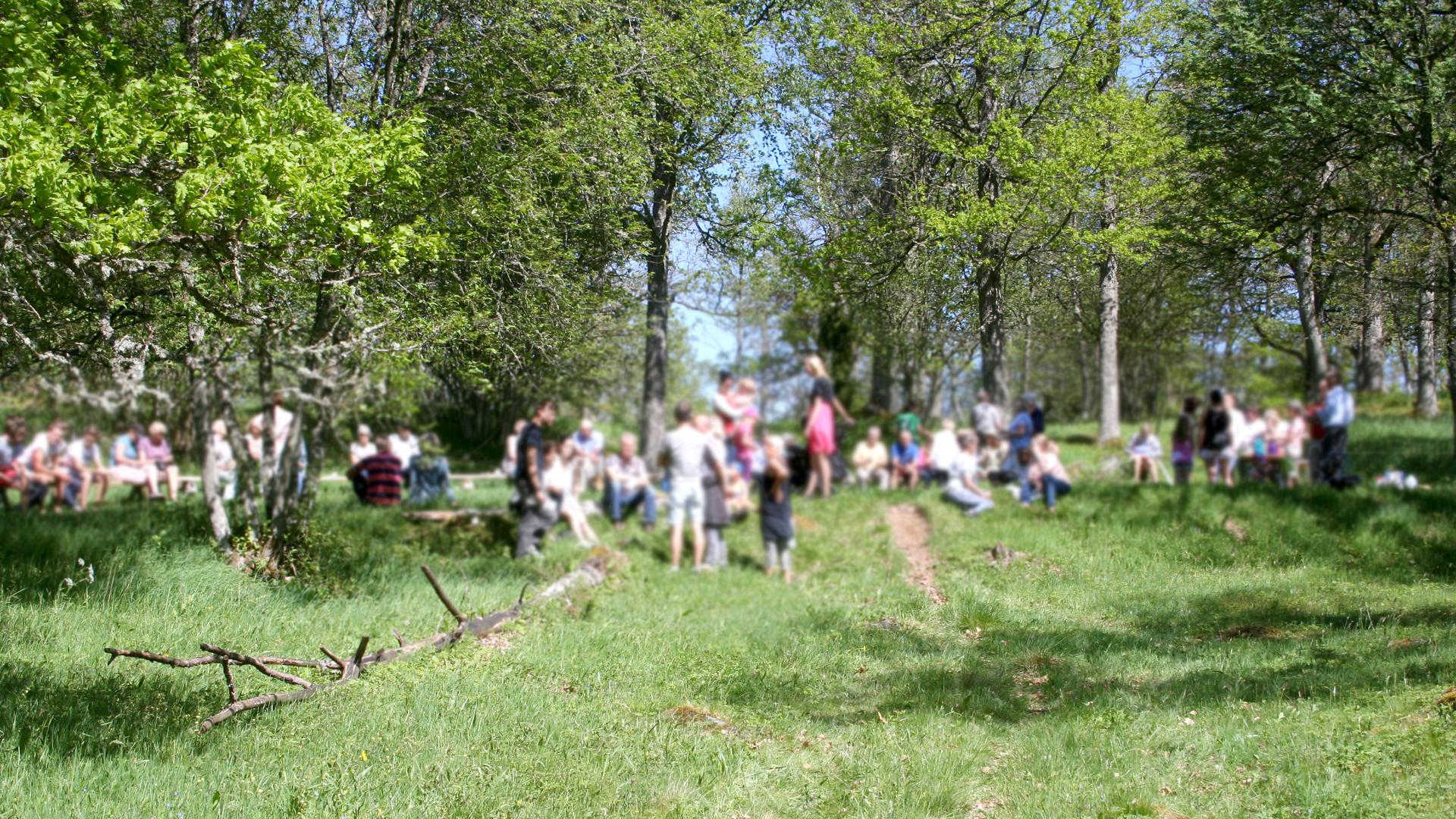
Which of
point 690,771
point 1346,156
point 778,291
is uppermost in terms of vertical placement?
point 1346,156

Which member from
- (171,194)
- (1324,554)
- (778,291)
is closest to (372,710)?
(171,194)

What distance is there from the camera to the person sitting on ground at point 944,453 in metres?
14.0

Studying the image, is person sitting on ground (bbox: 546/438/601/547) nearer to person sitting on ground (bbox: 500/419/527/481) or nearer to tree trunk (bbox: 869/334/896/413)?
person sitting on ground (bbox: 500/419/527/481)

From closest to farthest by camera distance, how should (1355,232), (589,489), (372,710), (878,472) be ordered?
(372,710), (1355,232), (878,472), (589,489)

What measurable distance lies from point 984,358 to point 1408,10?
14.3ft

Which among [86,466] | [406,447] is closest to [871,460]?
[406,447]

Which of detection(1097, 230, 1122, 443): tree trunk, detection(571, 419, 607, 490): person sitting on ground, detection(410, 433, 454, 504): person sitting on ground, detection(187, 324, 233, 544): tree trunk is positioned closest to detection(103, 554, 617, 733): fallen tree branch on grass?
detection(187, 324, 233, 544): tree trunk

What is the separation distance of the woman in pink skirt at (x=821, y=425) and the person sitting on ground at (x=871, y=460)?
0.42 m

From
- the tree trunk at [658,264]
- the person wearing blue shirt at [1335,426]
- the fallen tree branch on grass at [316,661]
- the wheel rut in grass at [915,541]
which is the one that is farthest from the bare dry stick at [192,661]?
the person wearing blue shirt at [1335,426]

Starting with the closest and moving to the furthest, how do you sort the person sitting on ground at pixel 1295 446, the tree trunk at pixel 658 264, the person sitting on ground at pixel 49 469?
the tree trunk at pixel 658 264 → the person sitting on ground at pixel 1295 446 → the person sitting on ground at pixel 49 469

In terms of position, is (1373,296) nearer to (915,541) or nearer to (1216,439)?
(1216,439)

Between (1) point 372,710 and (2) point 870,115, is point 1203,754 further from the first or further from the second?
(2) point 870,115

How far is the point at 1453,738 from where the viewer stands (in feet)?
18.0

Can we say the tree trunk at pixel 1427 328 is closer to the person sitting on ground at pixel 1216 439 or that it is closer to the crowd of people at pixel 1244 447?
the crowd of people at pixel 1244 447
